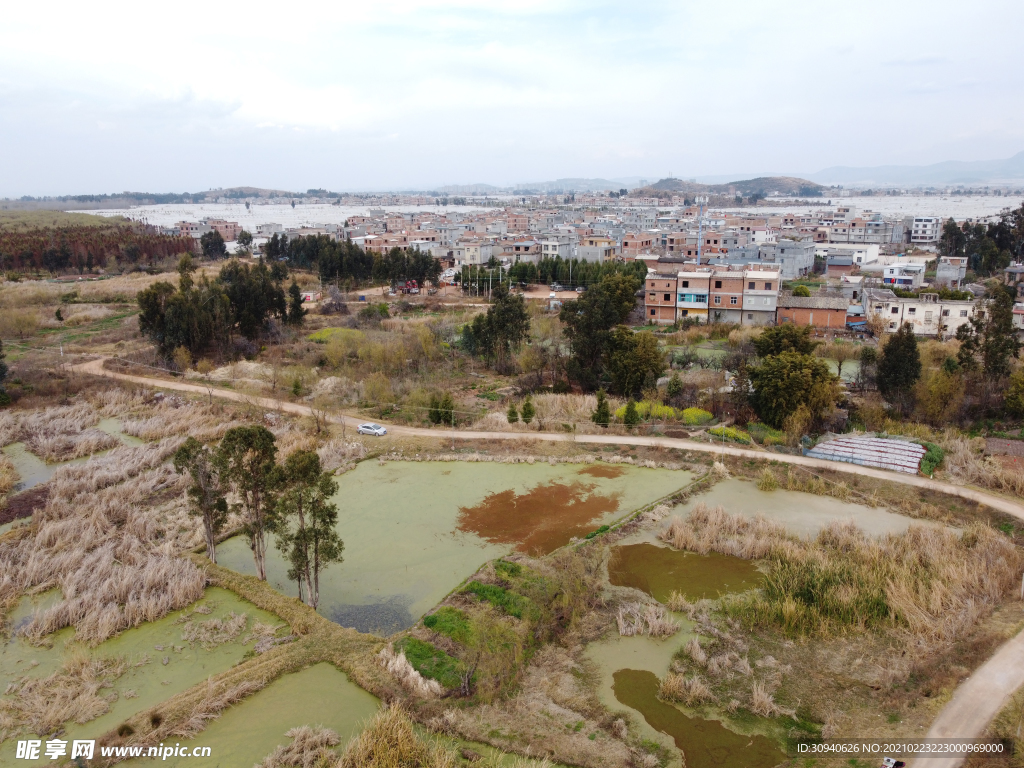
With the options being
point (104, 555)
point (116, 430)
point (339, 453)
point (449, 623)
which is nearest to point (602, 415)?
point (339, 453)

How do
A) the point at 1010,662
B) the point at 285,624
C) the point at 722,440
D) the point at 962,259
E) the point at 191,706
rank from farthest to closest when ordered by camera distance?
the point at 962,259 < the point at 722,440 < the point at 285,624 < the point at 1010,662 < the point at 191,706

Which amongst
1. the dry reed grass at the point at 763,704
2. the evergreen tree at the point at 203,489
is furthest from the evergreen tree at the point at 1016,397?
the evergreen tree at the point at 203,489

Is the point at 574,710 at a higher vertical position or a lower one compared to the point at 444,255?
lower

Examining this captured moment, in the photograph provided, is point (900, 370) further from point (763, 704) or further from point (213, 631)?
point (213, 631)

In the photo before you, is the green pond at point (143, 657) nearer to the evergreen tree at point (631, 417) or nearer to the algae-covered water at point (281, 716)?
the algae-covered water at point (281, 716)

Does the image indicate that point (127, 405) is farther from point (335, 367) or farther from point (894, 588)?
point (894, 588)

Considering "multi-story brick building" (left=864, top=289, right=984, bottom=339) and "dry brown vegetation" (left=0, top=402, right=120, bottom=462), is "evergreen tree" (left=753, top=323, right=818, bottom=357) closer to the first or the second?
"multi-story brick building" (left=864, top=289, right=984, bottom=339)

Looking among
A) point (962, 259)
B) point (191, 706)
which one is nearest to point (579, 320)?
point (191, 706)

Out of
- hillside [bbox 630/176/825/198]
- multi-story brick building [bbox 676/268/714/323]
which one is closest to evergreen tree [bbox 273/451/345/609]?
multi-story brick building [bbox 676/268/714/323]
